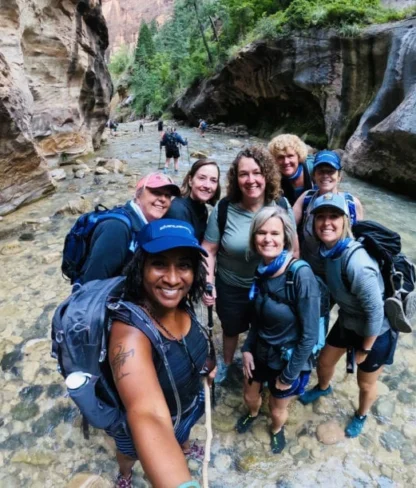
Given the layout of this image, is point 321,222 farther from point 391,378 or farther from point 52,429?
point 52,429

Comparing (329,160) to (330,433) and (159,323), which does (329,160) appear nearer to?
(159,323)

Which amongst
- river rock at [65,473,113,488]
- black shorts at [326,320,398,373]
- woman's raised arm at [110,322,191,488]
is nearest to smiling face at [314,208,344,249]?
black shorts at [326,320,398,373]

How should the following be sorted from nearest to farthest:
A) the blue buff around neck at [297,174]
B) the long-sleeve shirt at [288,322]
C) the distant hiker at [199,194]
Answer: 1. the long-sleeve shirt at [288,322]
2. the distant hiker at [199,194]
3. the blue buff around neck at [297,174]

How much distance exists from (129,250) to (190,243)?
773 mm

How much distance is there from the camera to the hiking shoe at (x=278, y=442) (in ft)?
8.53

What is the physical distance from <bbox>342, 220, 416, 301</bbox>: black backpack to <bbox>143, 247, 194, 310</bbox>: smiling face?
3.77ft

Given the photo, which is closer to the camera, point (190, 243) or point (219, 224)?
point (190, 243)

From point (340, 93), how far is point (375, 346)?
13.6 metres

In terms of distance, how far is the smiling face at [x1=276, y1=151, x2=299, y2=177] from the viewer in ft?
10.1

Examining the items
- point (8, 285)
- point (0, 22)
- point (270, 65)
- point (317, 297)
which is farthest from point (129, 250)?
point (270, 65)

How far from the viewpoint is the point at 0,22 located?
6.89 m

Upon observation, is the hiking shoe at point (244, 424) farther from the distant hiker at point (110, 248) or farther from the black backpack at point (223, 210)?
the distant hiker at point (110, 248)

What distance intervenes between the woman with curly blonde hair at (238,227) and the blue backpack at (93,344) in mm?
990

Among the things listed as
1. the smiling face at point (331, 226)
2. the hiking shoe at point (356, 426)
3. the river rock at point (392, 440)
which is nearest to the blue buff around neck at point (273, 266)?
the smiling face at point (331, 226)
